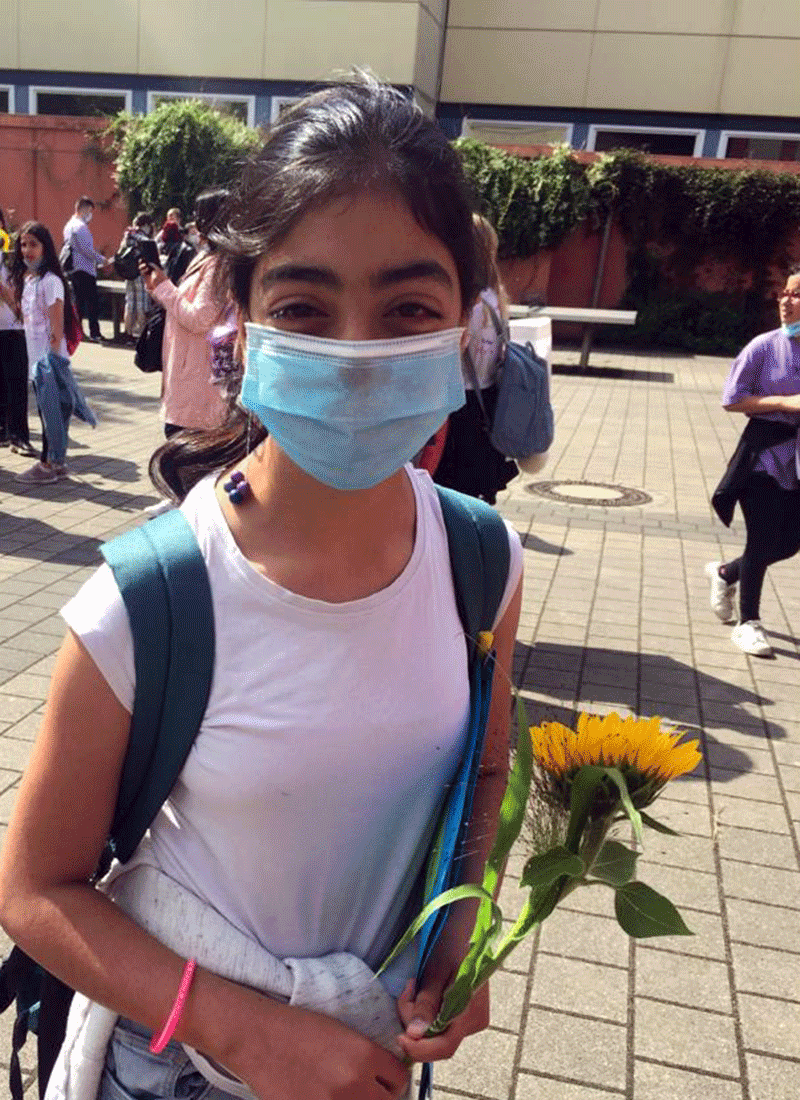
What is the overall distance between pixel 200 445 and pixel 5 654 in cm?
357

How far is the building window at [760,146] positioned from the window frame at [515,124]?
3.01 m

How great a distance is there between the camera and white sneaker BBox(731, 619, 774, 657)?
17.7 ft

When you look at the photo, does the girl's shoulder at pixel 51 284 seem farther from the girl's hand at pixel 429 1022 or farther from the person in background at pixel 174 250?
the girl's hand at pixel 429 1022

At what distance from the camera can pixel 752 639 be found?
5.45 meters

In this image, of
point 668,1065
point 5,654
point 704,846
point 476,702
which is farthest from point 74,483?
point 476,702

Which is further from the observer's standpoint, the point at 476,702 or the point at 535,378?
the point at 535,378

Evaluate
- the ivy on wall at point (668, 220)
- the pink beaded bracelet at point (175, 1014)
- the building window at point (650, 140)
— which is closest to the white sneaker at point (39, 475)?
the pink beaded bracelet at point (175, 1014)

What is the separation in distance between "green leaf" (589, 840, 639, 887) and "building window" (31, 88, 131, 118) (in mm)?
22901

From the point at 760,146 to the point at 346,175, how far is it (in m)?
22.5

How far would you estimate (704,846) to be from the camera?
3.61 m

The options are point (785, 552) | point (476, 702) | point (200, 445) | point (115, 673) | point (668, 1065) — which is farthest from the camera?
point (785, 552)

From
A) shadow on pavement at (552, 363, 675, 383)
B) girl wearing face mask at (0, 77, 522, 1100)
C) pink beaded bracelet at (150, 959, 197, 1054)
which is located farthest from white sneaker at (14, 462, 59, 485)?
shadow on pavement at (552, 363, 675, 383)

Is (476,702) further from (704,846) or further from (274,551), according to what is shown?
(704,846)

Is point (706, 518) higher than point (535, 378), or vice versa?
point (535, 378)
